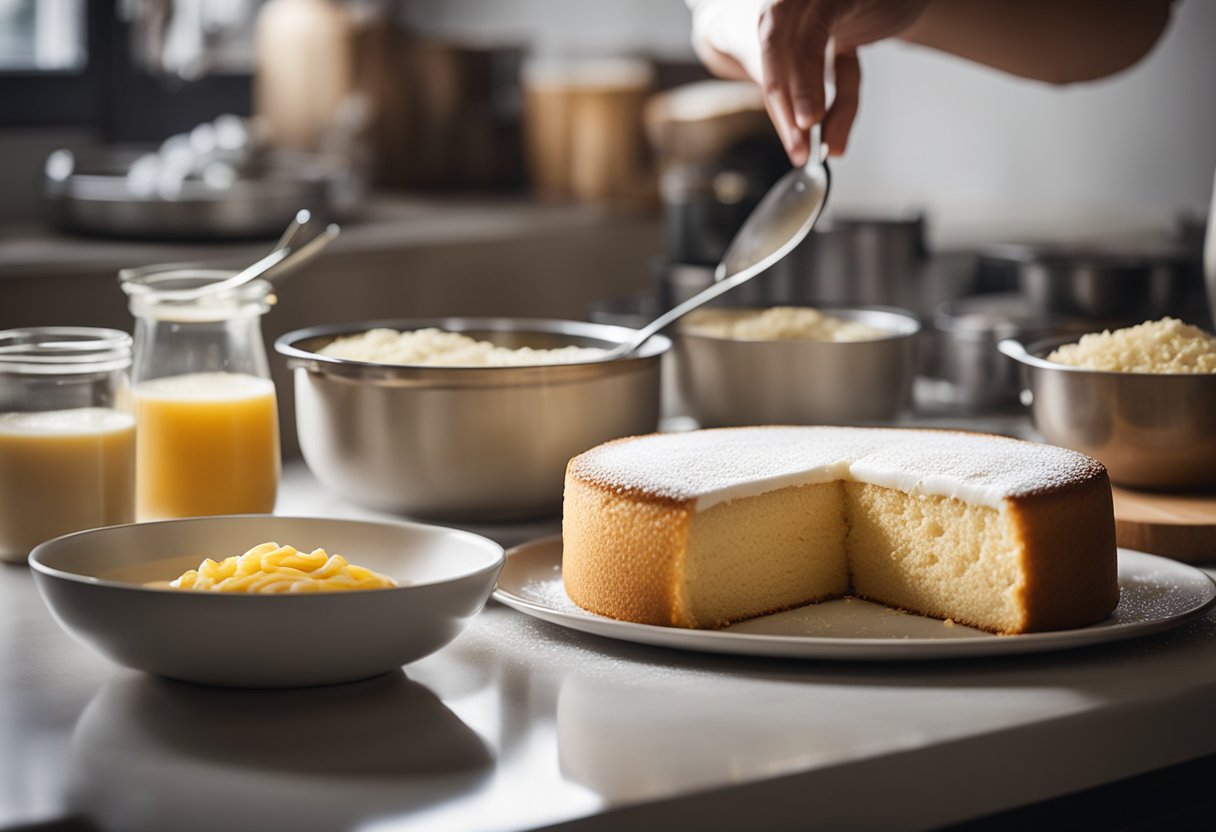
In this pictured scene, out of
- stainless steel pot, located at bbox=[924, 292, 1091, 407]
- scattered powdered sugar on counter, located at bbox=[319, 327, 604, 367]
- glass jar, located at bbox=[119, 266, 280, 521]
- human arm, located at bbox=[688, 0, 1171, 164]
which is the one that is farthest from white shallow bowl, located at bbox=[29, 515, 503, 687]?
stainless steel pot, located at bbox=[924, 292, 1091, 407]

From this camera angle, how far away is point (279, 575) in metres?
0.94

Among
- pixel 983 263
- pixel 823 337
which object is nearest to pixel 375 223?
pixel 983 263

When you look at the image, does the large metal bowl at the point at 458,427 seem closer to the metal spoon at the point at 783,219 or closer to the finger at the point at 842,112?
the metal spoon at the point at 783,219

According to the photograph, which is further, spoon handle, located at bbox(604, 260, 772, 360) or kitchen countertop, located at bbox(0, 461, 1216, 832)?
spoon handle, located at bbox(604, 260, 772, 360)

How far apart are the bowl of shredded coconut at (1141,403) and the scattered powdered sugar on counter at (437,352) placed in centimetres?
44

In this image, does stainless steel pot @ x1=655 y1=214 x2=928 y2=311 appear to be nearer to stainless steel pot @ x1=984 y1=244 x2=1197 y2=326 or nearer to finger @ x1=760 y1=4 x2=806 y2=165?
stainless steel pot @ x1=984 y1=244 x2=1197 y2=326

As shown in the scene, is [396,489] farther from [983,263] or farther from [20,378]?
[983,263]

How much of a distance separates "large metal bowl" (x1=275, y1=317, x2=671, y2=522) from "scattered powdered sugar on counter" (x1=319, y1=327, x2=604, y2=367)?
0.07 ft

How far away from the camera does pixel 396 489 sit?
Result: 1.35m

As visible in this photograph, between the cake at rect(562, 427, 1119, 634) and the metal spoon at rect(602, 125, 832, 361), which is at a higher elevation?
the metal spoon at rect(602, 125, 832, 361)

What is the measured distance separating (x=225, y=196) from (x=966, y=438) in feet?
6.10

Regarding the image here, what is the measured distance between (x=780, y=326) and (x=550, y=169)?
2.16 meters

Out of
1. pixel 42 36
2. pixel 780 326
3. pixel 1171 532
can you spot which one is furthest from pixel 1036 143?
pixel 42 36

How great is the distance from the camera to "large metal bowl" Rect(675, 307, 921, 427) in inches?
63.3
